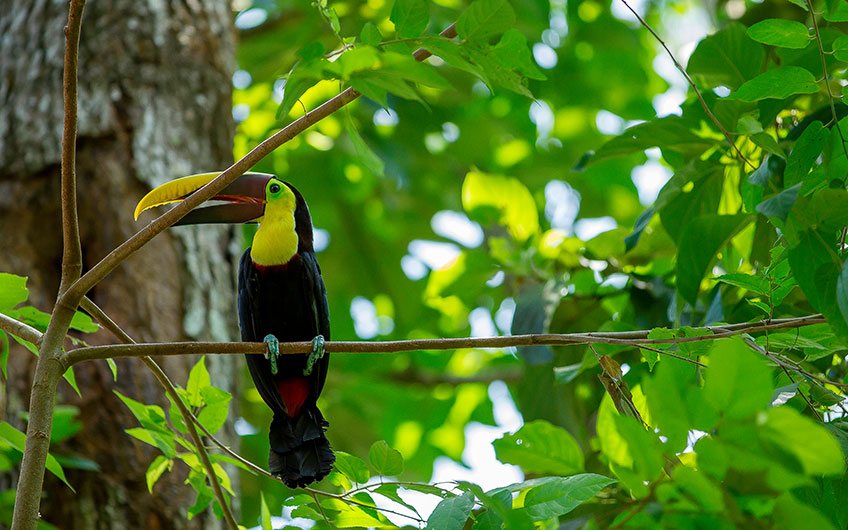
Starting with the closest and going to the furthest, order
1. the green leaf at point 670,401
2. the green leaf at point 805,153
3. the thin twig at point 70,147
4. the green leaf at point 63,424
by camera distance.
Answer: the green leaf at point 670,401
the thin twig at point 70,147
the green leaf at point 805,153
the green leaf at point 63,424

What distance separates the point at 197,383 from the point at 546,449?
1009mm

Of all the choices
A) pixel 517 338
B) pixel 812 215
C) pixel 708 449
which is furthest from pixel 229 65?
pixel 708 449

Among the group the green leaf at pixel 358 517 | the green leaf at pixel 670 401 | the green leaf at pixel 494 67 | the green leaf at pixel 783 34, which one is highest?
the green leaf at pixel 494 67

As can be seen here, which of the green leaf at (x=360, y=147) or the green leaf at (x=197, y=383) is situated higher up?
the green leaf at (x=360, y=147)

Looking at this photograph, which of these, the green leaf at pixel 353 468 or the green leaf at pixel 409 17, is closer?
the green leaf at pixel 409 17

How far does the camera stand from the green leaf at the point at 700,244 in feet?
7.82

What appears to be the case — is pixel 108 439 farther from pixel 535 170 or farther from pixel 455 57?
pixel 535 170

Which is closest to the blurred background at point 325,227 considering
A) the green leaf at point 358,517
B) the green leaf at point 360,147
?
the green leaf at point 360,147

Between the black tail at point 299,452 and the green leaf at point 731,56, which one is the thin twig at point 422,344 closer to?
the black tail at point 299,452

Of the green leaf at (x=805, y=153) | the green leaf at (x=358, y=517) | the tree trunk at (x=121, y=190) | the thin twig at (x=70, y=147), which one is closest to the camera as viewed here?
the thin twig at (x=70, y=147)

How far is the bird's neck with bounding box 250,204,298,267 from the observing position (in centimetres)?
340

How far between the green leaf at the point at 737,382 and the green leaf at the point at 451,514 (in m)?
0.71

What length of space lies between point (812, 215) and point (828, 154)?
10.2 inches

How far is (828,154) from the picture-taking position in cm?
211
